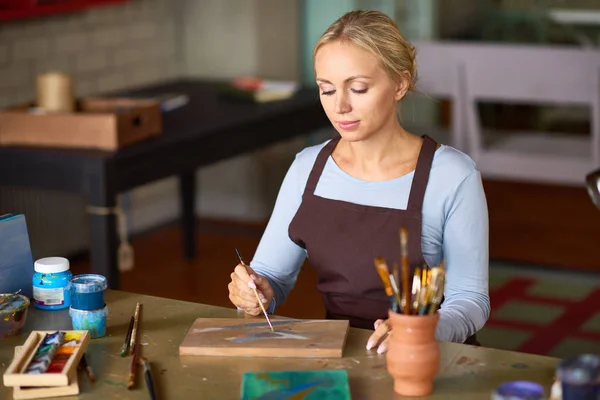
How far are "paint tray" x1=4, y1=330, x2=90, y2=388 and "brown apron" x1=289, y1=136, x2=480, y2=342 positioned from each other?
61 centimetres

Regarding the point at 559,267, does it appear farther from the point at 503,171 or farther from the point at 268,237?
the point at 268,237

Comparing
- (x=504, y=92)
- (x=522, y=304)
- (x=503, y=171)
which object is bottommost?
(x=522, y=304)

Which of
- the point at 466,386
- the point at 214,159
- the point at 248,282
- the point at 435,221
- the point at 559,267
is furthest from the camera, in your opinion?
the point at 559,267

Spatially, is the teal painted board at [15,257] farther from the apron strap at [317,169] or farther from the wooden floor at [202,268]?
the wooden floor at [202,268]

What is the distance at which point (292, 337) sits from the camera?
191 centimetres

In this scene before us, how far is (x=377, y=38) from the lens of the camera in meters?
2.21

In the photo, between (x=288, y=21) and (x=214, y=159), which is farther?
(x=288, y=21)

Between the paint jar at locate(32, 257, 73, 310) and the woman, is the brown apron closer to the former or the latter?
the woman

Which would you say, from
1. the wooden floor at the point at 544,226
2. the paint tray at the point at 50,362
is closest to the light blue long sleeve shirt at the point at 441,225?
the paint tray at the point at 50,362

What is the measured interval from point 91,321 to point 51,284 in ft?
0.56

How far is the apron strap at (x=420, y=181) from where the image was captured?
2250mm

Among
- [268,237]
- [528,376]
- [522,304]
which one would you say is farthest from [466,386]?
[522,304]

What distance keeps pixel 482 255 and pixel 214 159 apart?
201 centimetres

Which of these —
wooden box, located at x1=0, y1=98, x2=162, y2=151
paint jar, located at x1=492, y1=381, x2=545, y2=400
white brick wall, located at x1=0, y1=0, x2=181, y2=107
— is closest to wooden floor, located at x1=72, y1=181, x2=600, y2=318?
Answer: white brick wall, located at x1=0, y1=0, x2=181, y2=107
